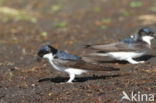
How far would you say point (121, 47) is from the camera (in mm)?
10352

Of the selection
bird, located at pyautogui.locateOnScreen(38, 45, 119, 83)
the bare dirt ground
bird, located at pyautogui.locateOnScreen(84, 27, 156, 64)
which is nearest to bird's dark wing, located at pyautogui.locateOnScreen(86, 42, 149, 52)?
bird, located at pyautogui.locateOnScreen(84, 27, 156, 64)

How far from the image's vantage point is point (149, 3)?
1825 centimetres

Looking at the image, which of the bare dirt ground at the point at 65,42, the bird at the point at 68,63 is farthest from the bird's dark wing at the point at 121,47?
the bird at the point at 68,63

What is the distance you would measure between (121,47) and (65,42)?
11.9 feet

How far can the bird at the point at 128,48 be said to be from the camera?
1023cm

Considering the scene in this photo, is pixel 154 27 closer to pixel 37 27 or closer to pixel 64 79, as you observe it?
pixel 37 27

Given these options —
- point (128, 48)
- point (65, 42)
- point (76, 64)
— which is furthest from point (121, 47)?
point (65, 42)

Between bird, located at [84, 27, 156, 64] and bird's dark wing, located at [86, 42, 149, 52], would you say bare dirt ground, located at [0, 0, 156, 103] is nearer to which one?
bird, located at [84, 27, 156, 64]

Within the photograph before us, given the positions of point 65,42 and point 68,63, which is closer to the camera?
point 68,63

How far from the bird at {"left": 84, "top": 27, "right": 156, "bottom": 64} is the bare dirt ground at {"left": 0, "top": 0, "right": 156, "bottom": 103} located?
26cm

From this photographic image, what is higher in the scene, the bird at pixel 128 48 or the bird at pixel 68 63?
the bird at pixel 128 48

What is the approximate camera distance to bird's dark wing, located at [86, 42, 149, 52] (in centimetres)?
1022

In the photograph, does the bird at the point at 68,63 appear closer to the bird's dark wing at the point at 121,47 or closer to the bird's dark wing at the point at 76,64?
the bird's dark wing at the point at 76,64

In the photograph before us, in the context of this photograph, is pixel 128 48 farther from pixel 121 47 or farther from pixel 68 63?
pixel 68 63
